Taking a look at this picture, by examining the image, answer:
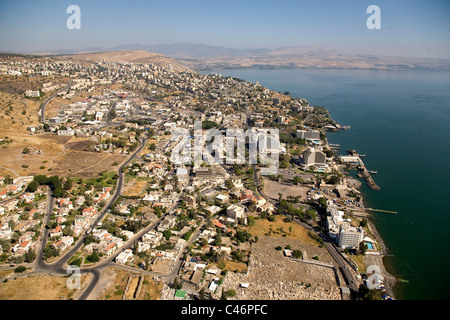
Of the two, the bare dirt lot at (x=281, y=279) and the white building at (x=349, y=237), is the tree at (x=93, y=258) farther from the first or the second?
the white building at (x=349, y=237)

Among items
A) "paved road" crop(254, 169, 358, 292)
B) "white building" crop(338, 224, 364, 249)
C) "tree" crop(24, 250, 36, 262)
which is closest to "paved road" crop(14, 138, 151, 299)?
"tree" crop(24, 250, 36, 262)

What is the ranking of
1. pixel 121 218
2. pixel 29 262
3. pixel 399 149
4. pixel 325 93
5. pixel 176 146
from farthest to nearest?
pixel 325 93, pixel 399 149, pixel 176 146, pixel 121 218, pixel 29 262

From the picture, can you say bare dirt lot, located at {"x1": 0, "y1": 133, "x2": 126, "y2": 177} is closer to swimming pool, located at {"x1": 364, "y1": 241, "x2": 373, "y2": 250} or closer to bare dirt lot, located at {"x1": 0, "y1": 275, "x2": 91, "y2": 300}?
bare dirt lot, located at {"x1": 0, "y1": 275, "x2": 91, "y2": 300}

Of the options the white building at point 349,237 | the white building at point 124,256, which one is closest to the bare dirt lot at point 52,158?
the white building at point 124,256

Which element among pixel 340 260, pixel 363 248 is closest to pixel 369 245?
pixel 363 248

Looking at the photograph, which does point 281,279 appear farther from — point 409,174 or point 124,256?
point 409,174
